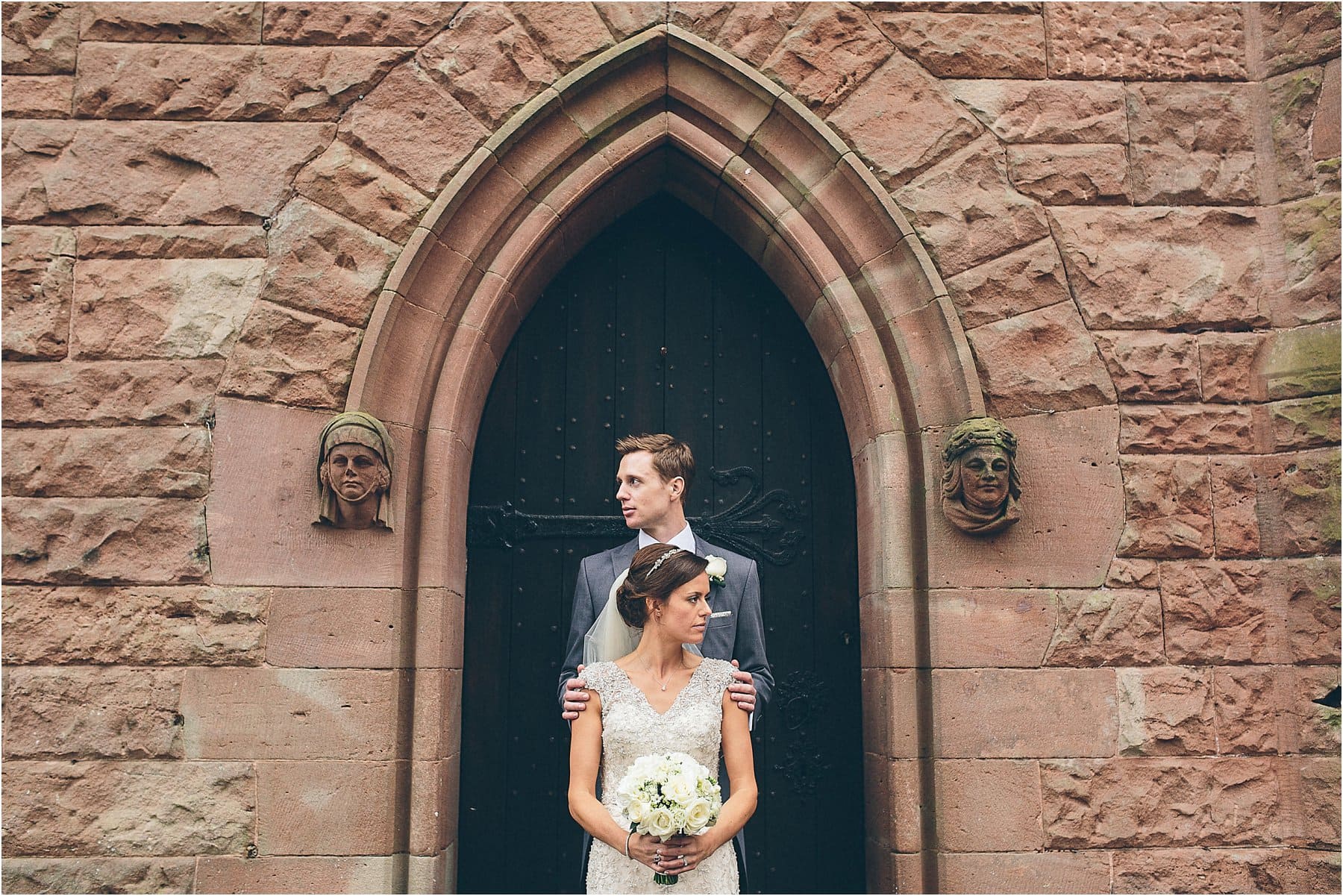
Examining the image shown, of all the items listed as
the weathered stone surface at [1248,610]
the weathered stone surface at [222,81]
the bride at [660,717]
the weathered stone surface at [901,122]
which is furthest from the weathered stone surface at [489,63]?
the weathered stone surface at [1248,610]

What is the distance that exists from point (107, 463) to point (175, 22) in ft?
5.23

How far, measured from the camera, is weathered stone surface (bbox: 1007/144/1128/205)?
3875mm

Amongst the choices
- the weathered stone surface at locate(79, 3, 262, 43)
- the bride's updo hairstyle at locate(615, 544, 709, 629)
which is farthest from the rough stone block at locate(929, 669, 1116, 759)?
the weathered stone surface at locate(79, 3, 262, 43)

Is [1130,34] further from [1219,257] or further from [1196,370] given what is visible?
[1196,370]

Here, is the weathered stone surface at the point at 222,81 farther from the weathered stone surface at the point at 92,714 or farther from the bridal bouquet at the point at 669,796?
the bridal bouquet at the point at 669,796

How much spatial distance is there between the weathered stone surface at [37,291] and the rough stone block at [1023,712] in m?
3.22

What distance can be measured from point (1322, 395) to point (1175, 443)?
50cm

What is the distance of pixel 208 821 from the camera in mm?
3428

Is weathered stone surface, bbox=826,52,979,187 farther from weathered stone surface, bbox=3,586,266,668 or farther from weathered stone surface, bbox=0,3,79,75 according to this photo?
weathered stone surface, bbox=0,3,79,75

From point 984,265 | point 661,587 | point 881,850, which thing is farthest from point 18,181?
point 881,850

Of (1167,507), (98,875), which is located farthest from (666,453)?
(98,875)

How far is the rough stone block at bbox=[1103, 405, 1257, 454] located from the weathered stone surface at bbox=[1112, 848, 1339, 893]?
1.33 metres

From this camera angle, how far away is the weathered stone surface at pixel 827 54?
393 centimetres

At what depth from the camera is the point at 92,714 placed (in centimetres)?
348
